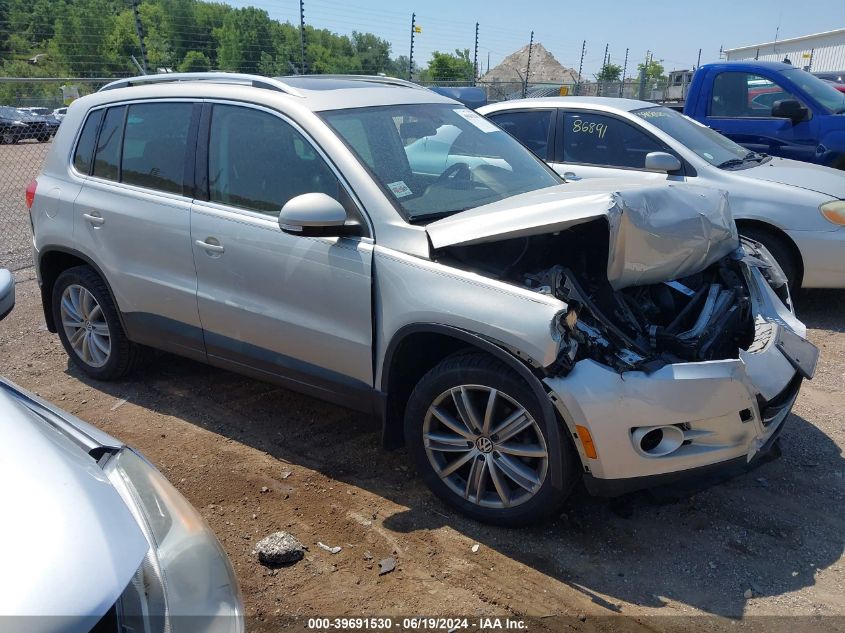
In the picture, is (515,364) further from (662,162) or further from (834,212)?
(834,212)

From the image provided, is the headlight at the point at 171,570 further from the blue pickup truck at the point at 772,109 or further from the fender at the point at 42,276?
the blue pickup truck at the point at 772,109

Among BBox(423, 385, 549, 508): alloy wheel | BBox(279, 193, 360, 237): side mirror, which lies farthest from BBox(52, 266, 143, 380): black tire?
BBox(423, 385, 549, 508): alloy wheel

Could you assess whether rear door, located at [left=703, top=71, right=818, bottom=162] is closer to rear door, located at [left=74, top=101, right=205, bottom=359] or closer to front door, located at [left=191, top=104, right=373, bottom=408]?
front door, located at [left=191, top=104, right=373, bottom=408]

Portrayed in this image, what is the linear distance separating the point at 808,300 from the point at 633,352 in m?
4.23

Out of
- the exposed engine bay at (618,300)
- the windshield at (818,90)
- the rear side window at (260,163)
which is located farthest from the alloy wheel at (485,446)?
the windshield at (818,90)

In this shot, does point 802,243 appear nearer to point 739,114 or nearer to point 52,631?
point 739,114

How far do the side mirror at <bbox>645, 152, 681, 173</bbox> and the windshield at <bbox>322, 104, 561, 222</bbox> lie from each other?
196cm

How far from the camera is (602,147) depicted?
21.9 ft

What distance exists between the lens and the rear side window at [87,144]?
4668 mm

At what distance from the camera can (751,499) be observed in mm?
3543

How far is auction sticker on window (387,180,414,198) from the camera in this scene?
359 centimetres

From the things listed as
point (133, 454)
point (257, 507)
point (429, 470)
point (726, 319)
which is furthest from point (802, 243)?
point (133, 454)

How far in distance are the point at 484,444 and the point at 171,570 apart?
1.62 metres

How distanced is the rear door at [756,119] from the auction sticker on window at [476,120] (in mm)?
4627
